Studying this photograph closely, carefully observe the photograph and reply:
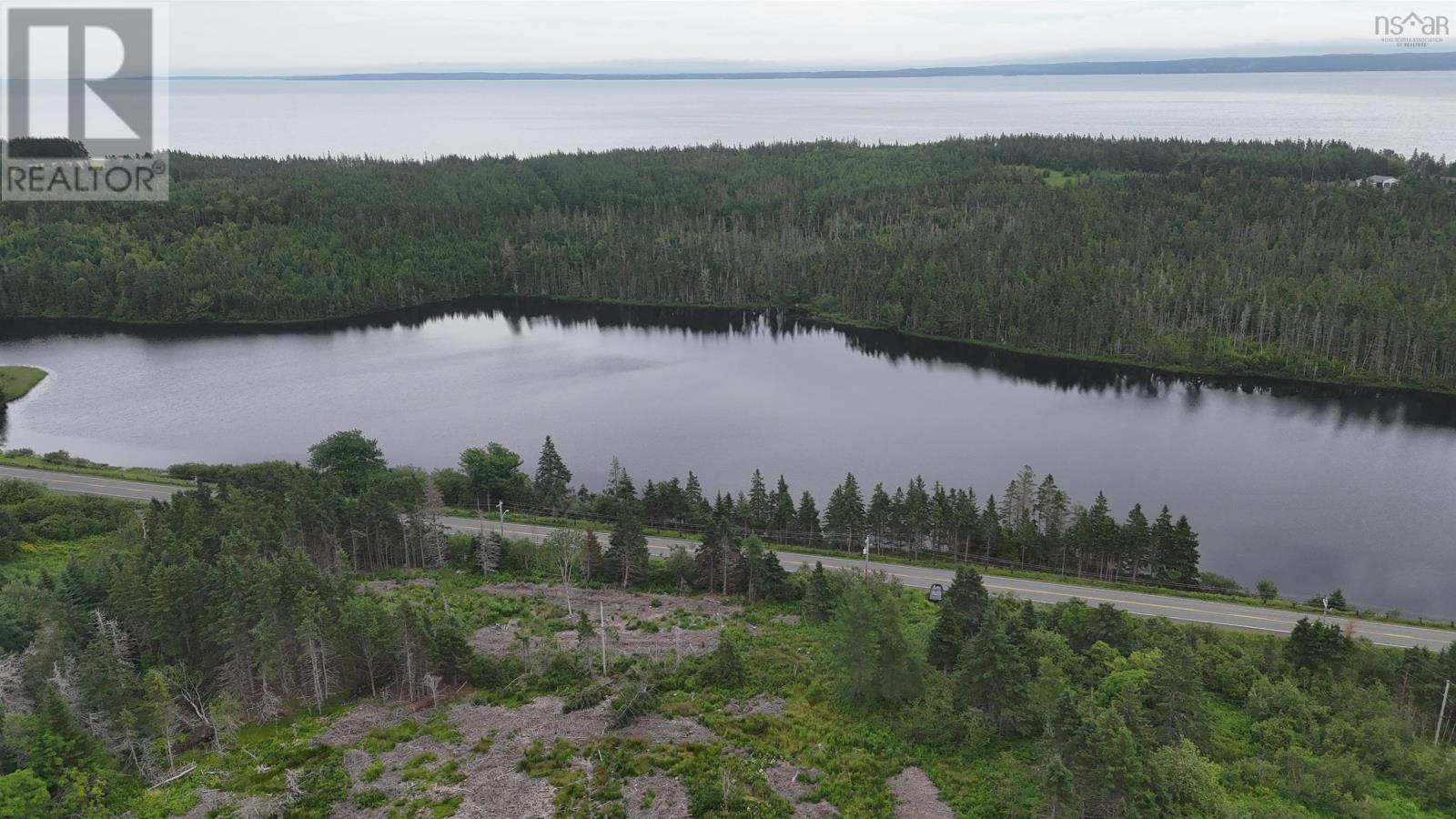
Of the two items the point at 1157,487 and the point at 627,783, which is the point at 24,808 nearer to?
the point at 627,783

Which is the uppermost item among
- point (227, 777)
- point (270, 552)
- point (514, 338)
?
point (514, 338)

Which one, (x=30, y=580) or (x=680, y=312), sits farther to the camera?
(x=680, y=312)

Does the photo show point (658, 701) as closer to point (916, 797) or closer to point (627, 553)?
point (916, 797)

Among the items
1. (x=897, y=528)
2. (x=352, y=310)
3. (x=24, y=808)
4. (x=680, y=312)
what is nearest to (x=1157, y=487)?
(x=897, y=528)

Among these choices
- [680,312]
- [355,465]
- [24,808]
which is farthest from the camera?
[680,312]

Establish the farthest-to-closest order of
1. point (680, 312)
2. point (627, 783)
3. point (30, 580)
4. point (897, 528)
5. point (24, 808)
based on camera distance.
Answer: point (680, 312) < point (897, 528) < point (30, 580) < point (627, 783) < point (24, 808)

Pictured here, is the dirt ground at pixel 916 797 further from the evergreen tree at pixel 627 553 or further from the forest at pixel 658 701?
the evergreen tree at pixel 627 553

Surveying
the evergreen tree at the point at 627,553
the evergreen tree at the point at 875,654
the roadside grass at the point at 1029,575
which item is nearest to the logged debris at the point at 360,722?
the evergreen tree at the point at 627,553

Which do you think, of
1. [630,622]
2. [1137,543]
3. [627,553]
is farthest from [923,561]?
[630,622]
